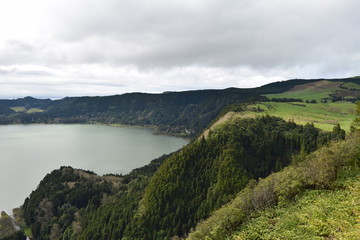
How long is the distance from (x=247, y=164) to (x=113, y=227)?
60.9 meters

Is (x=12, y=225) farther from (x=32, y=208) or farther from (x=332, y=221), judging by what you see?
(x=332, y=221)

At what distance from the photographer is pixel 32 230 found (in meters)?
108

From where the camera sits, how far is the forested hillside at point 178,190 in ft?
283

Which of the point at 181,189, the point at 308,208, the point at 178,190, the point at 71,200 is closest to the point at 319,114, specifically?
the point at 181,189

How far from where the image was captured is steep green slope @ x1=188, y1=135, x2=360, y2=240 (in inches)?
939

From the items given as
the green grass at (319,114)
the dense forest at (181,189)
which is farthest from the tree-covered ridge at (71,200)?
the green grass at (319,114)

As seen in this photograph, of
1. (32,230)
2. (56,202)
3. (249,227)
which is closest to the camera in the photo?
(249,227)

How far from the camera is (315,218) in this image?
2523 cm

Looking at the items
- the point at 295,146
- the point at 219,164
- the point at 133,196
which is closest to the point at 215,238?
the point at 219,164

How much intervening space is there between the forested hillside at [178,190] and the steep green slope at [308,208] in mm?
38018

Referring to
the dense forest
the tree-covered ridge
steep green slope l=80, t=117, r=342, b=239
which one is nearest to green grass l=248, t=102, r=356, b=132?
Result: the dense forest

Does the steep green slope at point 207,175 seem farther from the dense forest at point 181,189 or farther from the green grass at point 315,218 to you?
the green grass at point 315,218

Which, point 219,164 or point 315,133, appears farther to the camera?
point 315,133

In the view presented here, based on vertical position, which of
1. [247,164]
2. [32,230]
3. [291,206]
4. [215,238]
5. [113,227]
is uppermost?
[291,206]
